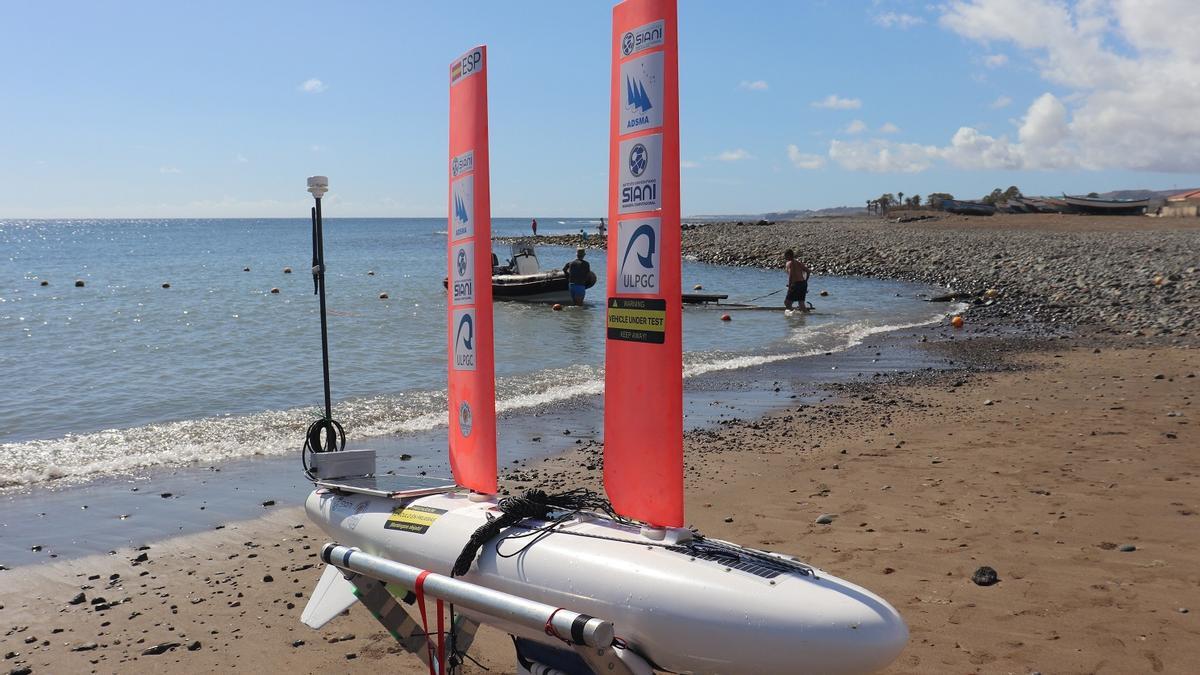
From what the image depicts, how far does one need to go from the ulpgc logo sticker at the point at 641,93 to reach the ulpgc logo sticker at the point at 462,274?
4.84 feet

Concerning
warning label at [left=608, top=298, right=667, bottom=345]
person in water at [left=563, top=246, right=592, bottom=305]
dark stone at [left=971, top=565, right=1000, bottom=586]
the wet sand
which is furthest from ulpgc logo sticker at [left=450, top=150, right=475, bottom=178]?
person in water at [left=563, top=246, right=592, bottom=305]

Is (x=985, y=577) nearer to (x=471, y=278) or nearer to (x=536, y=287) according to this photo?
(x=471, y=278)

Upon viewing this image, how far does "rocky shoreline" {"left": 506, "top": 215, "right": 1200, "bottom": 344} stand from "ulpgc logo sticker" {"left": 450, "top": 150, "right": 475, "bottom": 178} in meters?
13.3

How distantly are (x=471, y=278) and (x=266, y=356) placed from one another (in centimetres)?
1323

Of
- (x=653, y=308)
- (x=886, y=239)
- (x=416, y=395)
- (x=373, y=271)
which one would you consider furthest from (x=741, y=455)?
(x=373, y=271)

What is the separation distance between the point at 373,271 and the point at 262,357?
30.0 metres

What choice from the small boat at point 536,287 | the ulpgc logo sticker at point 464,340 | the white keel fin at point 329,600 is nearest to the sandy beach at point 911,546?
the white keel fin at point 329,600

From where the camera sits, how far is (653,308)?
425cm

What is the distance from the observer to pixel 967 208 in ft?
191

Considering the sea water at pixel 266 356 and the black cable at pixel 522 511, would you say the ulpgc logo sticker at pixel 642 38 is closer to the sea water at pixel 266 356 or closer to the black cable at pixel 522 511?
the black cable at pixel 522 511

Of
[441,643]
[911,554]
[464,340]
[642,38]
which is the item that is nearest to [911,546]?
[911,554]

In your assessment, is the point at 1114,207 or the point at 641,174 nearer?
the point at 641,174

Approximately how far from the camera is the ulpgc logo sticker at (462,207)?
5.39 m

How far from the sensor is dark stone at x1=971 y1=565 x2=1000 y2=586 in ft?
17.5
